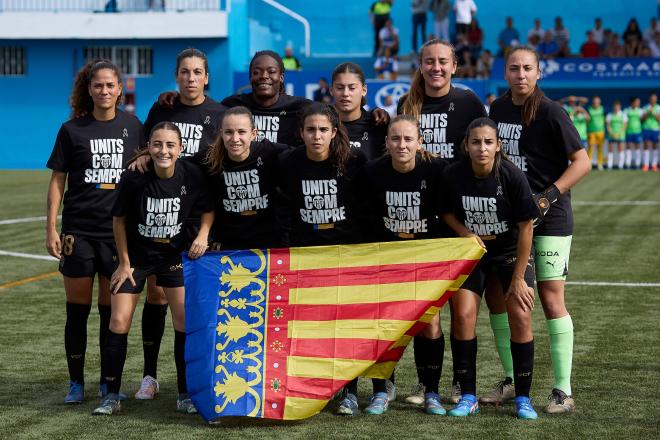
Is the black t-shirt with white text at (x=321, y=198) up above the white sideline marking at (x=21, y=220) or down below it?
above

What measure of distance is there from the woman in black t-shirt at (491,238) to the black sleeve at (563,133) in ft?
1.22

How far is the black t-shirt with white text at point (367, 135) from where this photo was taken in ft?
22.3

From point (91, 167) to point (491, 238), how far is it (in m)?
2.41

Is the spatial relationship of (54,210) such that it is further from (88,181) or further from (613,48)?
(613,48)

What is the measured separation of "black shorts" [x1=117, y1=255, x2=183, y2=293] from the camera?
6547mm

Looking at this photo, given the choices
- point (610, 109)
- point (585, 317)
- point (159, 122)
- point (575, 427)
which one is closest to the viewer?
point (575, 427)

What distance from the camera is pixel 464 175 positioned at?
20.4 ft

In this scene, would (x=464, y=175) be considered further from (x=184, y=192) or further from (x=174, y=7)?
(x=174, y=7)

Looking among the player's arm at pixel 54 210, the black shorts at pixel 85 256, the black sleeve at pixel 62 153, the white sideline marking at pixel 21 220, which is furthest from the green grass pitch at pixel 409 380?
the white sideline marking at pixel 21 220

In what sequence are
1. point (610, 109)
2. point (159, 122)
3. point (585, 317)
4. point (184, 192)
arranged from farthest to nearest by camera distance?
point (610, 109) → point (585, 317) → point (159, 122) → point (184, 192)

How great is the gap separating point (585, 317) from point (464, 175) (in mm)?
3771

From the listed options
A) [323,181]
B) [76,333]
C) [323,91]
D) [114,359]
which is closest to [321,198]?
[323,181]

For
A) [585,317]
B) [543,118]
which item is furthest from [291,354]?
[585,317]

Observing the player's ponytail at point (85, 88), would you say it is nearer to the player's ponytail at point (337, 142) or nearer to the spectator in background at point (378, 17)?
the player's ponytail at point (337, 142)
